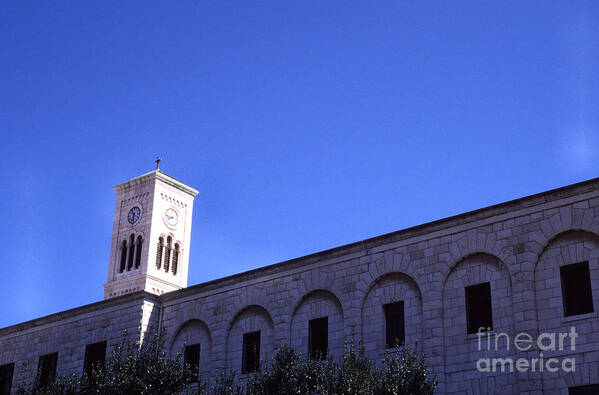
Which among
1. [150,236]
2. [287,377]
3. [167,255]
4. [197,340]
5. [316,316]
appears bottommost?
[287,377]

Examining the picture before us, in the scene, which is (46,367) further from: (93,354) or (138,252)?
(138,252)

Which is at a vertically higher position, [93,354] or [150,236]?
[150,236]

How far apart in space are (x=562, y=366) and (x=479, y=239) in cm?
443

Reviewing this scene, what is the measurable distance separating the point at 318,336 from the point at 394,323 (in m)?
2.98

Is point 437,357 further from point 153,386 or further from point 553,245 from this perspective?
point 153,386

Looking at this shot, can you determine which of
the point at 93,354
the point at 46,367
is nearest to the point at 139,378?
the point at 93,354

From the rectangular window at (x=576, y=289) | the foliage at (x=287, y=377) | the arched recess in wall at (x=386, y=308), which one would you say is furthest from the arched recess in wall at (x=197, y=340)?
the rectangular window at (x=576, y=289)

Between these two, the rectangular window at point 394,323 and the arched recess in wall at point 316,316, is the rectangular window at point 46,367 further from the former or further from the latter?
the rectangular window at point 394,323

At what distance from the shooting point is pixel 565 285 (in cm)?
2298

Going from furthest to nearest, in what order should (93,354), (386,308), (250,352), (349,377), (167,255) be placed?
1. (167,255)
2. (93,354)
3. (250,352)
4. (386,308)
5. (349,377)

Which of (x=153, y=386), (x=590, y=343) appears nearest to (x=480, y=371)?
(x=590, y=343)

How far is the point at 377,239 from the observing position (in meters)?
27.2

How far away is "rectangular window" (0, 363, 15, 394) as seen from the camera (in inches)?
1422

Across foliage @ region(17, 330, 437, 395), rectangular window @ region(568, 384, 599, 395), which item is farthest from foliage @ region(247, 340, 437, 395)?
rectangular window @ region(568, 384, 599, 395)
